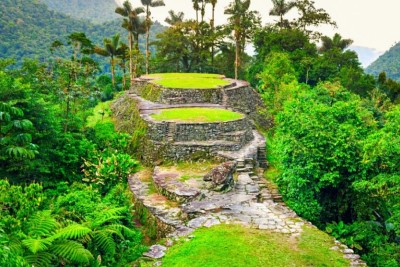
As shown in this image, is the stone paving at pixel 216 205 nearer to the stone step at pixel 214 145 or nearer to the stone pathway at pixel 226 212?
the stone pathway at pixel 226 212

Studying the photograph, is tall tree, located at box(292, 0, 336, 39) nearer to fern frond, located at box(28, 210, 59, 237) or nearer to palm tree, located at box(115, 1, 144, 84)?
palm tree, located at box(115, 1, 144, 84)

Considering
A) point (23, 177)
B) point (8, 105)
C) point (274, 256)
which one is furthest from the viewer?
point (23, 177)

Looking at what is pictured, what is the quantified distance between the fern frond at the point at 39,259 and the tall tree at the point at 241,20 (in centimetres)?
2804

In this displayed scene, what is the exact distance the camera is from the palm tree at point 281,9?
38.5m

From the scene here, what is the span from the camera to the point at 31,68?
2177 centimetres

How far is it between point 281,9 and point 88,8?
76163 millimetres

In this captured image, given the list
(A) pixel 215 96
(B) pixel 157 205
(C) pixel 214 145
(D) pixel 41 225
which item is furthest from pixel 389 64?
(D) pixel 41 225

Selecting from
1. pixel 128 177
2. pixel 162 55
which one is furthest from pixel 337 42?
pixel 128 177

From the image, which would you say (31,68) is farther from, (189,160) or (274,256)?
(274,256)

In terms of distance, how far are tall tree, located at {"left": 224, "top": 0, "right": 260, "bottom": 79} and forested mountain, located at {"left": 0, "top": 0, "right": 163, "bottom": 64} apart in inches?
734

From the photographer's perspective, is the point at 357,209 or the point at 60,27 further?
the point at 60,27

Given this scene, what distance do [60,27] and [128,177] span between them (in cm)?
4636

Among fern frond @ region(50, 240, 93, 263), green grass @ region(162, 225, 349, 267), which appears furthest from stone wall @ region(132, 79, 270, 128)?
fern frond @ region(50, 240, 93, 263)

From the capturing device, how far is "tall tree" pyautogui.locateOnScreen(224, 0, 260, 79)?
33.9 m
